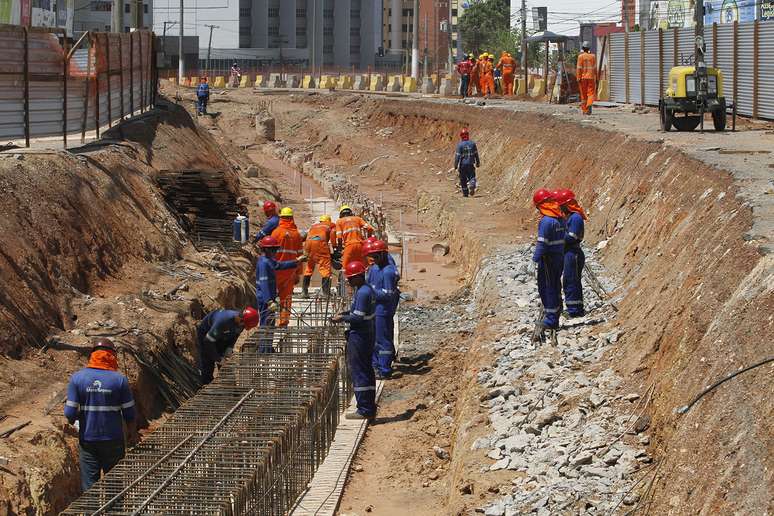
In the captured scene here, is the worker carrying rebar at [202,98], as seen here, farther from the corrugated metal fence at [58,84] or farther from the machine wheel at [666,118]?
the machine wheel at [666,118]

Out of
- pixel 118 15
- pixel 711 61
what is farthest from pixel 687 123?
pixel 118 15

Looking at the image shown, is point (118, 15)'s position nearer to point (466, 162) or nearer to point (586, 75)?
point (466, 162)

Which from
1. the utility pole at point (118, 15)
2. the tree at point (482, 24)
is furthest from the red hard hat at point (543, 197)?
the tree at point (482, 24)

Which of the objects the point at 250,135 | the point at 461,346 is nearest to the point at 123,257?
the point at 461,346

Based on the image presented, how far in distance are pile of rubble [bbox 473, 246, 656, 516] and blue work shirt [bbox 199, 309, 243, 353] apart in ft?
8.71

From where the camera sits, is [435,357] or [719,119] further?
[719,119]

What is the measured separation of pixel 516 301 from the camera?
586 inches

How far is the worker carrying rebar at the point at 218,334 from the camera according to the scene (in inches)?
485

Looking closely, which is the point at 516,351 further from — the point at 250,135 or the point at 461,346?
the point at 250,135

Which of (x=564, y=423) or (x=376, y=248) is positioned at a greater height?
(x=376, y=248)

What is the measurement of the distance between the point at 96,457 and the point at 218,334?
3.14 meters

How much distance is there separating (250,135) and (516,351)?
1402 inches

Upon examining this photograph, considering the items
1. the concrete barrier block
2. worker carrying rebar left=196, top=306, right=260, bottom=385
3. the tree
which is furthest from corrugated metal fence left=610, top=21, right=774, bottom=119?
the tree

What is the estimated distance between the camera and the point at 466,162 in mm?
25406
